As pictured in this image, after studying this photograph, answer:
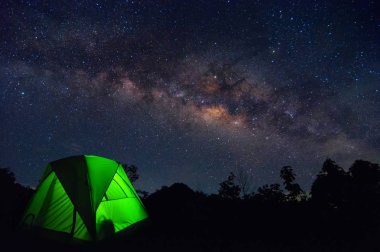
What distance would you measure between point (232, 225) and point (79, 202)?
19.7 ft

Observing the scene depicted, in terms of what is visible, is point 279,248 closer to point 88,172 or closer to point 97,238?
point 97,238

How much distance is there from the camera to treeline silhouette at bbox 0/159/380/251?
734 cm

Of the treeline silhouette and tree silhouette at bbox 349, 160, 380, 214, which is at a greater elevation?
tree silhouette at bbox 349, 160, 380, 214

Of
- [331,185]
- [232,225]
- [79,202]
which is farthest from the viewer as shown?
[331,185]

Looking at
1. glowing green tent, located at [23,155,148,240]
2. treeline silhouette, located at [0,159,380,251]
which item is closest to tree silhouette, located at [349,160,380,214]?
treeline silhouette, located at [0,159,380,251]

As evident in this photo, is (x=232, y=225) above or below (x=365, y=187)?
below

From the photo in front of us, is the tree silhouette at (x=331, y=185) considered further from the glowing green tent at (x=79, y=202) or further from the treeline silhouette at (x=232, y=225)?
the glowing green tent at (x=79, y=202)

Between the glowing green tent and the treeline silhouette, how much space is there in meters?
0.52

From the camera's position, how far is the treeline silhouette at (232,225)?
24.1ft

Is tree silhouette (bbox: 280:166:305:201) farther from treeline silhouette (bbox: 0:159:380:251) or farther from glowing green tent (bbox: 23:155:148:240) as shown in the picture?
glowing green tent (bbox: 23:155:148:240)

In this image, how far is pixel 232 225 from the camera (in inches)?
382

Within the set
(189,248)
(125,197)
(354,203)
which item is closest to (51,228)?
(125,197)

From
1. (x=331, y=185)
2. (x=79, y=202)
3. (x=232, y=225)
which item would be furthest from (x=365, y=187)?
(x=79, y=202)

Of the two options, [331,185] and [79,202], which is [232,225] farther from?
[331,185]
